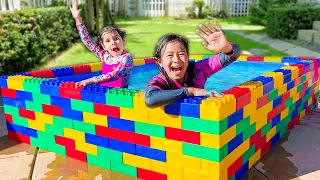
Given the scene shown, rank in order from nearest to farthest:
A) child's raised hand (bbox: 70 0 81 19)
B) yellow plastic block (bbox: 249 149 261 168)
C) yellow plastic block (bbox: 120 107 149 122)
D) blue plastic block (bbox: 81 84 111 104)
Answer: yellow plastic block (bbox: 120 107 149 122) → blue plastic block (bbox: 81 84 111 104) → yellow plastic block (bbox: 249 149 261 168) → child's raised hand (bbox: 70 0 81 19)

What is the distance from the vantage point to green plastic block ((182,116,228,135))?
2.42 metres

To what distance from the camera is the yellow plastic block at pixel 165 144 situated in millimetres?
2662

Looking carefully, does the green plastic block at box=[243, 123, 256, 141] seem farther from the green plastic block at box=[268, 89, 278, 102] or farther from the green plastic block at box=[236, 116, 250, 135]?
the green plastic block at box=[268, 89, 278, 102]

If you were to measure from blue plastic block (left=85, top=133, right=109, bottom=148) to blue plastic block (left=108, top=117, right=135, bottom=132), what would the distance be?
18 centimetres

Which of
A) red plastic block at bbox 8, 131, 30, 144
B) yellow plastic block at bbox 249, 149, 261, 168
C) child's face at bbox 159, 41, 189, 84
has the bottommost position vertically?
red plastic block at bbox 8, 131, 30, 144

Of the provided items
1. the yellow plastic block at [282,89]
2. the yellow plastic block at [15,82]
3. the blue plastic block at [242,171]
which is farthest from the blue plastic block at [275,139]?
the yellow plastic block at [15,82]

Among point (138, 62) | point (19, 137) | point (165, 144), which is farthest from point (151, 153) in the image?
point (138, 62)

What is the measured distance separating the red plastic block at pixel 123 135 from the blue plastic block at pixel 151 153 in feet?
0.14

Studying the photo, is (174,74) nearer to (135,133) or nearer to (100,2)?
(135,133)

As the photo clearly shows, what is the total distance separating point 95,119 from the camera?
311 cm

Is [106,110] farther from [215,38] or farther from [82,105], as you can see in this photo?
[215,38]

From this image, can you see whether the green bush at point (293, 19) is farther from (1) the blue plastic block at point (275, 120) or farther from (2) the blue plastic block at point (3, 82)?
(2) the blue plastic block at point (3, 82)

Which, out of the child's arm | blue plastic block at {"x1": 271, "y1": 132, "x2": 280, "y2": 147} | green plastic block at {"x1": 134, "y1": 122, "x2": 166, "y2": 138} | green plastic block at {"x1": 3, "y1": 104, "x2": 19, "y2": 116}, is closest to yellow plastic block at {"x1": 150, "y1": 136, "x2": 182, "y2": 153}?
green plastic block at {"x1": 134, "y1": 122, "x2": 166, "y2": 138}

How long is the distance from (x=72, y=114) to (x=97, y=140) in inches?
14.2
